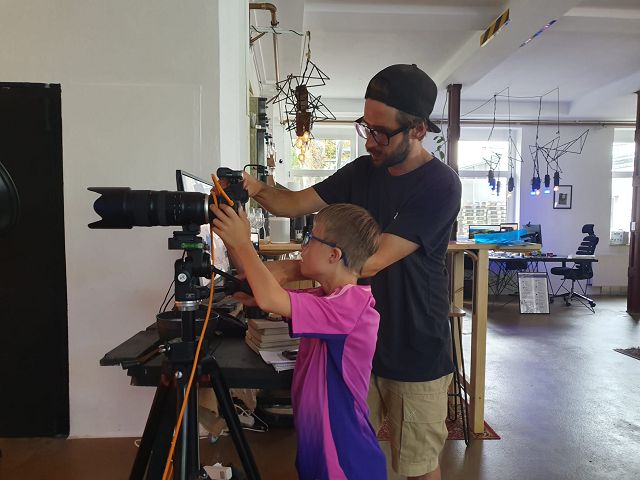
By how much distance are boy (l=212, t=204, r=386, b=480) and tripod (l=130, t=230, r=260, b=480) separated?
12cm

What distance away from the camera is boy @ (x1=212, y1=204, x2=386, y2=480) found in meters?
Answer: 1.04

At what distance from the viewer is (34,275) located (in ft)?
7.83

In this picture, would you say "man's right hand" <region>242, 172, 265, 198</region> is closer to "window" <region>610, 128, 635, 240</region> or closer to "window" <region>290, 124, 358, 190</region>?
"window" <region>290, 124, 358, 190</region>

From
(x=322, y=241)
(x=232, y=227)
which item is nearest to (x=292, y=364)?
(x=322, y=241)

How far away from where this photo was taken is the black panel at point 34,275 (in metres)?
2.32

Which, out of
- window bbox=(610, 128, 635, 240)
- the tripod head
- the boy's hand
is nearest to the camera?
the boy's hand

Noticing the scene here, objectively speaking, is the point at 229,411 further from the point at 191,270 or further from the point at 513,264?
the point at 513,264

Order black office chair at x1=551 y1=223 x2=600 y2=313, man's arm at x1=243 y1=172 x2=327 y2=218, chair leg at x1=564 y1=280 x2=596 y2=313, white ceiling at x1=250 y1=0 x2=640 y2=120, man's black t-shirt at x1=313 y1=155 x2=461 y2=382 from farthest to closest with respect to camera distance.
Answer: black office chair at x1=551 y1=223 x2=600 y2=313, chair leg at x1=564 y1=280 x2=596 y2=313, white ceiling at x1=250 y1=0 x2=640 y2=120, man's arm at x1=243 y1=172 x2=327 y2=218, man's black t-shirt at x1=313 y1=155 x2=461 y2=382

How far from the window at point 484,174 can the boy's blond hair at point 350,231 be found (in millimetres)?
7266

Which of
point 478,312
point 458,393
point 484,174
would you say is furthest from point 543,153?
point 458,393

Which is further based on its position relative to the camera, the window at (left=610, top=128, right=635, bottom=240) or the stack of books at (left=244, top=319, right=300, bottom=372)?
the window at (left=610, top=128, right=635, bottom=240)

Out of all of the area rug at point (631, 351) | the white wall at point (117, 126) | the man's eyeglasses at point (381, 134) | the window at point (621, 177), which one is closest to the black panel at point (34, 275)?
the white wall at point (117, 126)

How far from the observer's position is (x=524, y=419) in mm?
2830

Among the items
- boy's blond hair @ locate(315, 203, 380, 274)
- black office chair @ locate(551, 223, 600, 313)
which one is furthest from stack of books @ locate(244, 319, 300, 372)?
black office chair @ locate(551, 223, 600, 313)
